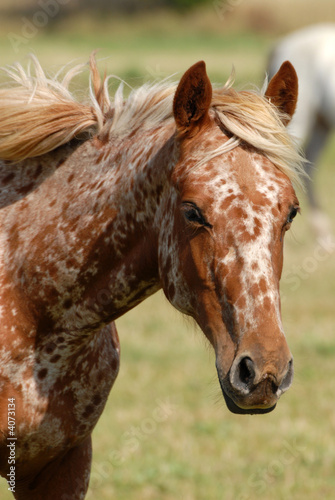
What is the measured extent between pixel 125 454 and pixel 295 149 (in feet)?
9.48

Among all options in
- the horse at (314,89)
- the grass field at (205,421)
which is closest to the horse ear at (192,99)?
the grass field at (205,421)

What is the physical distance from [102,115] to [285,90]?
2.24ft

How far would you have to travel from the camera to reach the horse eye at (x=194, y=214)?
88.6 inches

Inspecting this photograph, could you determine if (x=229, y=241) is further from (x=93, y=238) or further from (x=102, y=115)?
(x=102, y=115)

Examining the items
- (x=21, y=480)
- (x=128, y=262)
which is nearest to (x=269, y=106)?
(x=128, y=262)

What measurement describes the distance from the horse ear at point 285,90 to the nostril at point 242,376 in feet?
3.07

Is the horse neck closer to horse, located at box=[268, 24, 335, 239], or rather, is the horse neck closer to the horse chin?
the horse chin

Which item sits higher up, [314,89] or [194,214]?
[194,214]

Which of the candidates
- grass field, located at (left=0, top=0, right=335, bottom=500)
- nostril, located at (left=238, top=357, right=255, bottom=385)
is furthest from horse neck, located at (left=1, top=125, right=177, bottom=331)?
nostril, located at (left=238, top=357, right=255, bottom=385)

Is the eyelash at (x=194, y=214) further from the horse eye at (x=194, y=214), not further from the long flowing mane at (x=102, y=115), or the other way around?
the long flowing mane at (x=102, y=115)

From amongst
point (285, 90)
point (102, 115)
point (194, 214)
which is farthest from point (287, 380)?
point (102, 115)

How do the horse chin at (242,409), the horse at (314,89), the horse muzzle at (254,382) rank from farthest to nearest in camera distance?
the horse at (314,89), the horse chin at (242,409), the horse muzzle at (254,382)

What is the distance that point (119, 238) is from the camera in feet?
8.32

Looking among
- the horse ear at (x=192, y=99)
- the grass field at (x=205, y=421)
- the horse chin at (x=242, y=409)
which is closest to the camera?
the horse chin at (x=242, y=409)
